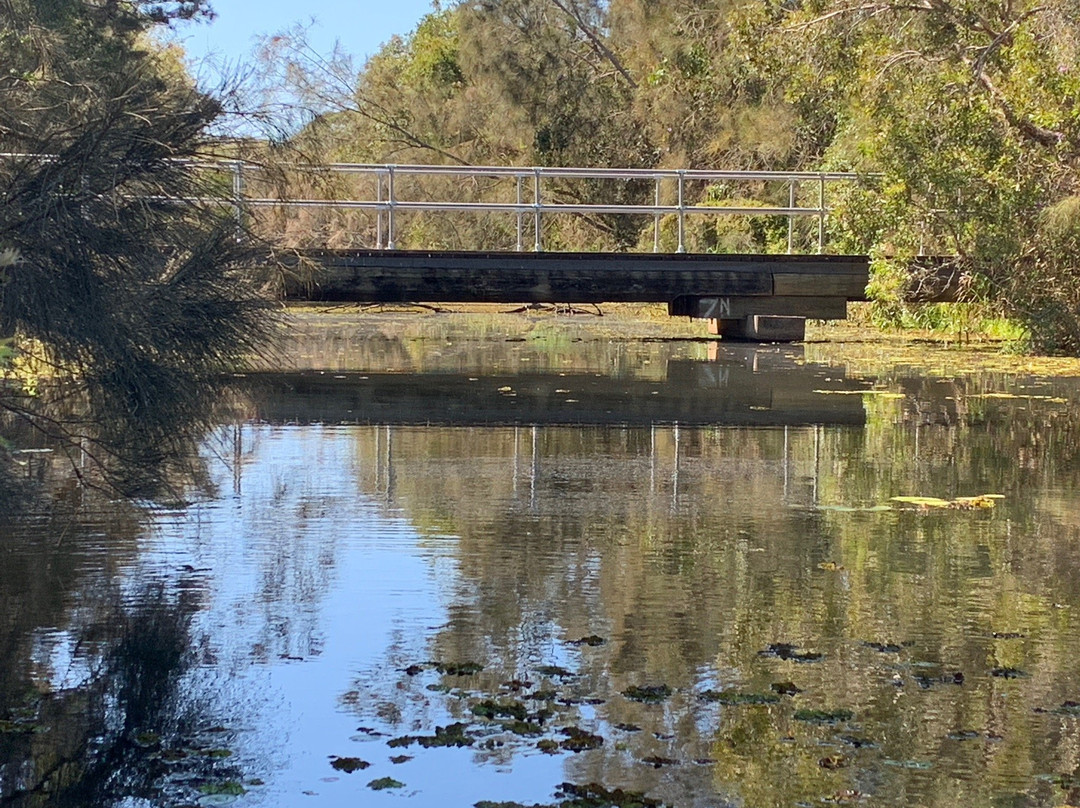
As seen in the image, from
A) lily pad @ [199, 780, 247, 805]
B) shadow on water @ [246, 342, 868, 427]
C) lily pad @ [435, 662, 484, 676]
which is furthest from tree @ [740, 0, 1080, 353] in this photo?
lily pad @ [199, 780, 247, 805]

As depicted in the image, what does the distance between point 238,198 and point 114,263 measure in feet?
4.77

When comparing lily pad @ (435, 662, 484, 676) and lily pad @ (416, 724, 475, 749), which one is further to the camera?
lily pad @ (435, 662, 484, 676)

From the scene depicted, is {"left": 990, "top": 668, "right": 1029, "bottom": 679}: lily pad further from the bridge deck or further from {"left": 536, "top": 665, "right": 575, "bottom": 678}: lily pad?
the bridge deck

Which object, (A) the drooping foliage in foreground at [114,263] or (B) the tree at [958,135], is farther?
(B) the tree at [958,135]

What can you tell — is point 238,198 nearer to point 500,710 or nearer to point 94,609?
point 94,609

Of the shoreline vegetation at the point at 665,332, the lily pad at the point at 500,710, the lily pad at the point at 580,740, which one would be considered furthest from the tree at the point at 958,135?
the lily pad at the point at 580,740

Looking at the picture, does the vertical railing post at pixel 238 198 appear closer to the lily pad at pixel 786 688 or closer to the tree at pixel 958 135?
the lily pad at pixel 786 688

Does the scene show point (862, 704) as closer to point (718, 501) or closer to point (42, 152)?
point (718, 501)

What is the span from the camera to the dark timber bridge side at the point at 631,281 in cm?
2358

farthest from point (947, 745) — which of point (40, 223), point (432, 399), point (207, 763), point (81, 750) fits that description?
point (432, 399)

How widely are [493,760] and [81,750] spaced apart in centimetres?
141

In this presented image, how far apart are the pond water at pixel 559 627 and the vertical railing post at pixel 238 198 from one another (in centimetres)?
118

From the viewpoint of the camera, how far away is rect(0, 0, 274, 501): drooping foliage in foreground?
30.9ft

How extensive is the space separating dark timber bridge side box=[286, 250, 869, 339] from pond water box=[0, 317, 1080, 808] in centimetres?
919
